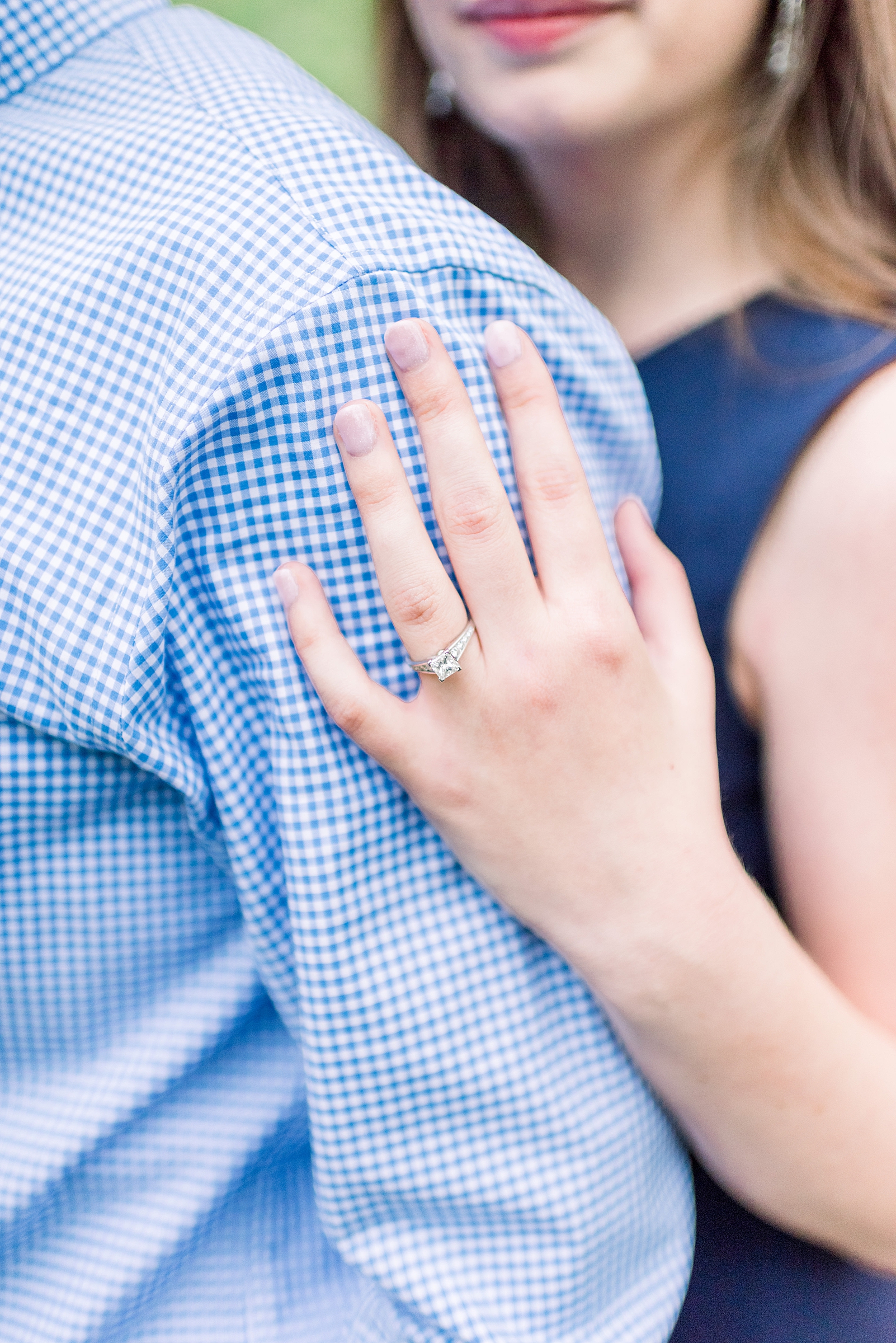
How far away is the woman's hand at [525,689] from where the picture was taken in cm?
54

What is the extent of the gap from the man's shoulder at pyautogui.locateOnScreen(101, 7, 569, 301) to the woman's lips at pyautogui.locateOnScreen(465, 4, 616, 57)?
0.34 meters

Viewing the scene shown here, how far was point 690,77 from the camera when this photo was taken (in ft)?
2.85

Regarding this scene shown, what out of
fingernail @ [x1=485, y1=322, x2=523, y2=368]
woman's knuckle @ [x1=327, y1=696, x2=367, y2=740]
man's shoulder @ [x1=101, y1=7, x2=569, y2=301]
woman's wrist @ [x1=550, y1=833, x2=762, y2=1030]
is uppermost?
man's shoulder @ [x1=101, y1=7, x2=569, y2=301]

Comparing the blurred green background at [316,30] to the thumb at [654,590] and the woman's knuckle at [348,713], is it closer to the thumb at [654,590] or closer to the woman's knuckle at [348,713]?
the thumb at [654,590]

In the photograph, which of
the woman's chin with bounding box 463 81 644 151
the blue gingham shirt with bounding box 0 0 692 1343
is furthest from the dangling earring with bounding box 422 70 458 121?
the blue gingham shirt with bounding box 0 0 692 1343

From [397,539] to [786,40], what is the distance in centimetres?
80

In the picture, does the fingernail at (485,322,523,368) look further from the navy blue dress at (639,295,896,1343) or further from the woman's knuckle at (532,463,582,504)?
the navy blue dress at (639,295,896,1343)

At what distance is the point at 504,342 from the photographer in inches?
21.6

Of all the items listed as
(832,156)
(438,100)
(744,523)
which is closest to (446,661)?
(744,523)

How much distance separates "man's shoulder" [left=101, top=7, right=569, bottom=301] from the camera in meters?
0.49

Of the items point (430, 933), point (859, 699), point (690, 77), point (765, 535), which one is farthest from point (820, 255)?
point (430, 933)

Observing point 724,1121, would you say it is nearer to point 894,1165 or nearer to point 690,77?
point 894,1165

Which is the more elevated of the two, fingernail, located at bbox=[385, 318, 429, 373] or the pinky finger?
fingernail, located at bbox=[385, 318, 429, 373]

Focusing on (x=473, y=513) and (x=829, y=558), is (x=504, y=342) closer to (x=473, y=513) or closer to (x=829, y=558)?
(x=473, y=513)
